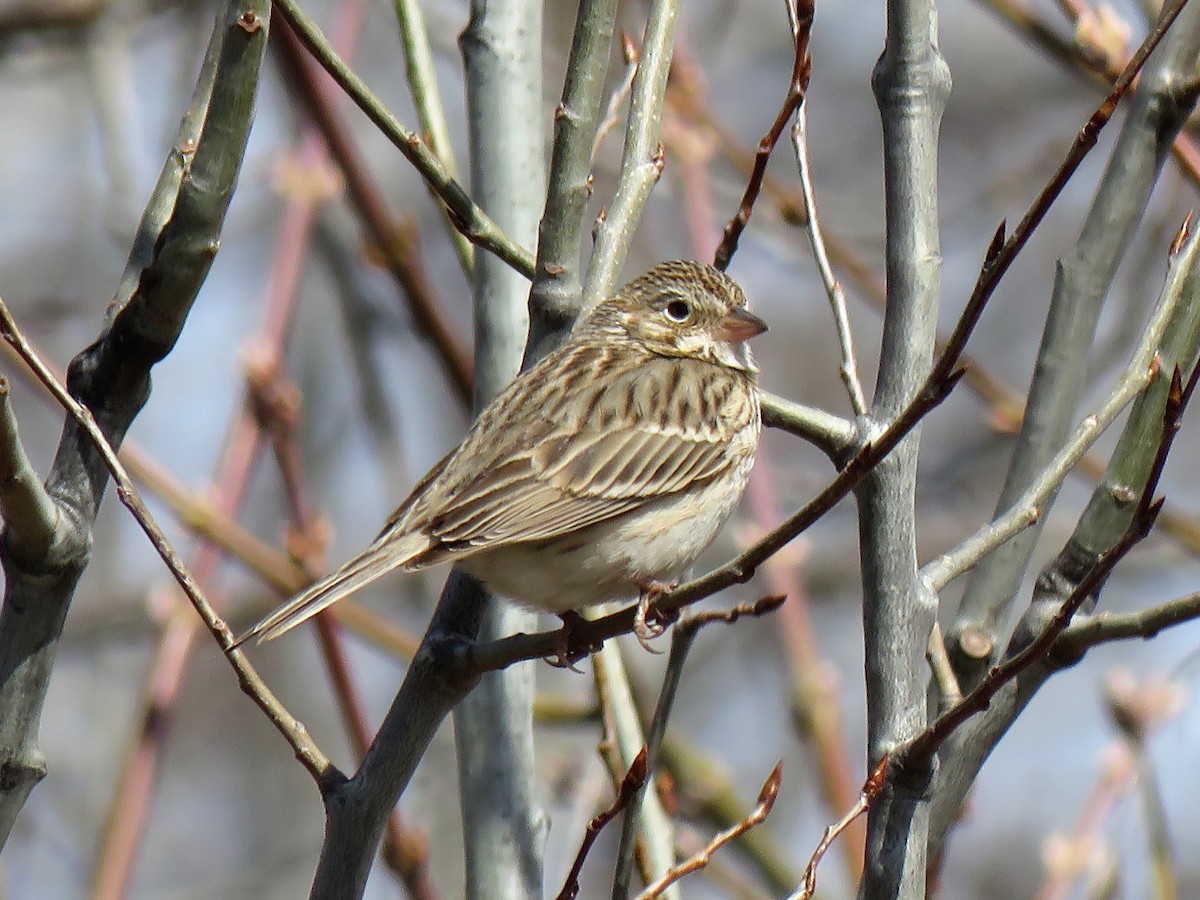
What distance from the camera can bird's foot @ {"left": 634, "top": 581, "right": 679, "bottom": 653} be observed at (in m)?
3.45

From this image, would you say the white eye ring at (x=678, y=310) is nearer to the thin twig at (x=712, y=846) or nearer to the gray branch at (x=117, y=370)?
the thin twig at (x=712, y=846)

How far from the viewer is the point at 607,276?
4008 mm

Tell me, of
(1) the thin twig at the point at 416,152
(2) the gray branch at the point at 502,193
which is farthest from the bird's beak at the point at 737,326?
(1) the thin twig at the point at 416,152

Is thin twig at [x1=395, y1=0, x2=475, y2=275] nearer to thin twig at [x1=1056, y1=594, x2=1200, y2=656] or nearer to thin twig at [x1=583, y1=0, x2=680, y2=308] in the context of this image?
thin twig at [x1=583, y1=0, x2=680, y2=308]

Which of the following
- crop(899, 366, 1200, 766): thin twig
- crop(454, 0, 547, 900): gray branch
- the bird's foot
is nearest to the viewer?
crop(899, 366, 1200, 766): thin twig

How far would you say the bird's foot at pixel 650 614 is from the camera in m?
3.45

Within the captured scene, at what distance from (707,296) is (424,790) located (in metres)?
3.45

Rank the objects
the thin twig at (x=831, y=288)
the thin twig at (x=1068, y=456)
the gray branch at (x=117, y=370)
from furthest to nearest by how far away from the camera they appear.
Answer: the thin twig at (x=831, y=288)
the thin twig at (x=1068, y=456)
the gray branch at (x=117, y=370)

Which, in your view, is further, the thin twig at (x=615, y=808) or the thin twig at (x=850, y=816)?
Answer: the thin twig at (x=850, y=816)

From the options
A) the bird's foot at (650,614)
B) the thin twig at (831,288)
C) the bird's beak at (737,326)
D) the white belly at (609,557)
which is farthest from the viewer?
the bird's beak at (737,326)

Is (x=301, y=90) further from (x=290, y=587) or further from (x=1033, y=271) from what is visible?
(x=1033, y=271)

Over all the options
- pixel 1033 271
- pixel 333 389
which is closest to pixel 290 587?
pixel 333 389

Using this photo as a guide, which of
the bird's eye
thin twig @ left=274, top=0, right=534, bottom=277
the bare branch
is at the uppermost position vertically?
the bird's eye

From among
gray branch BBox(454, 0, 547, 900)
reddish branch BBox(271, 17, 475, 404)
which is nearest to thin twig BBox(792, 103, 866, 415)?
gray branch BBox(454, 0, 547, 900)
